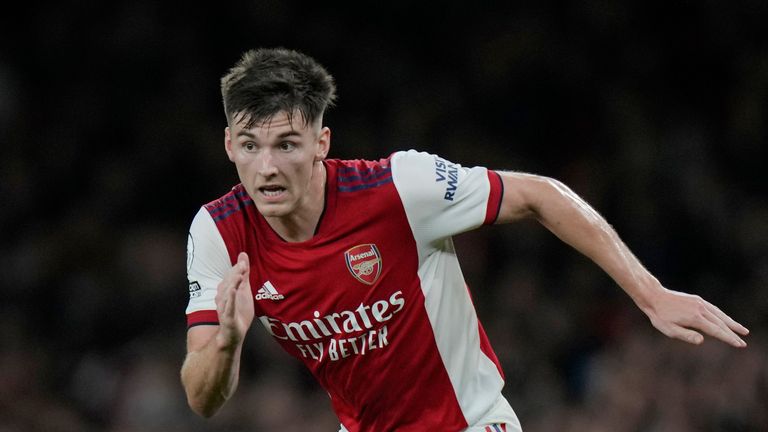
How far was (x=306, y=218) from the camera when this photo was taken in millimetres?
4566

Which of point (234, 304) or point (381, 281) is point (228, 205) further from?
point (234, 304)

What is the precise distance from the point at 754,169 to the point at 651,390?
3013mm

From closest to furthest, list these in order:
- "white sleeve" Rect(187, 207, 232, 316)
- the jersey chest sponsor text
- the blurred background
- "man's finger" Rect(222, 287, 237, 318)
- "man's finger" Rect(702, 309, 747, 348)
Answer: "man's finger" Rect(222, 287, 237, 318), "man's finger" Rect(702, 309, 747, 348), "white sleeve" Rect(187, 207, 232, 316), the jersey chest sponsor text, the blurred background

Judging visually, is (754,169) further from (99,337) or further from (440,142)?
(99,337)

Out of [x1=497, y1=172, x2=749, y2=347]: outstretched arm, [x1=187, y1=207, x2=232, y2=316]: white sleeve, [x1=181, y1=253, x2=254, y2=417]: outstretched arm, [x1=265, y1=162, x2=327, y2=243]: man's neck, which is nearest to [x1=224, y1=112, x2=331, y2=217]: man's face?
[x1=265, y1=162, x2=327, y2=243]: man's neck

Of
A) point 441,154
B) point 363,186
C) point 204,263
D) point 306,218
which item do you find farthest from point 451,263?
point 441,154

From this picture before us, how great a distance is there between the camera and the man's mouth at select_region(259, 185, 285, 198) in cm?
428

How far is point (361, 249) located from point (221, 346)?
80cm

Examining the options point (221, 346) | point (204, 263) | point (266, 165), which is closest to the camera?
point (221, 346)

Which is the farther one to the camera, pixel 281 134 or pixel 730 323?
pixel 281 134

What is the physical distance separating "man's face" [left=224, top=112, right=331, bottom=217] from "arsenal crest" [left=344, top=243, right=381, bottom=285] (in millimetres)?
323

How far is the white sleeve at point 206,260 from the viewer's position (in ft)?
14.5

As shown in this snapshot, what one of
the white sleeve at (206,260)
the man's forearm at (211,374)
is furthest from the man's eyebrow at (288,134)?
the man's forearm at (211,374)

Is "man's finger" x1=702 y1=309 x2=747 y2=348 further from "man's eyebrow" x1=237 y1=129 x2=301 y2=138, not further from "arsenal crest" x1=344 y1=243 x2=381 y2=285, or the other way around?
"man's eyebrow" x1=237 y1=129 x2=301 y2=138
